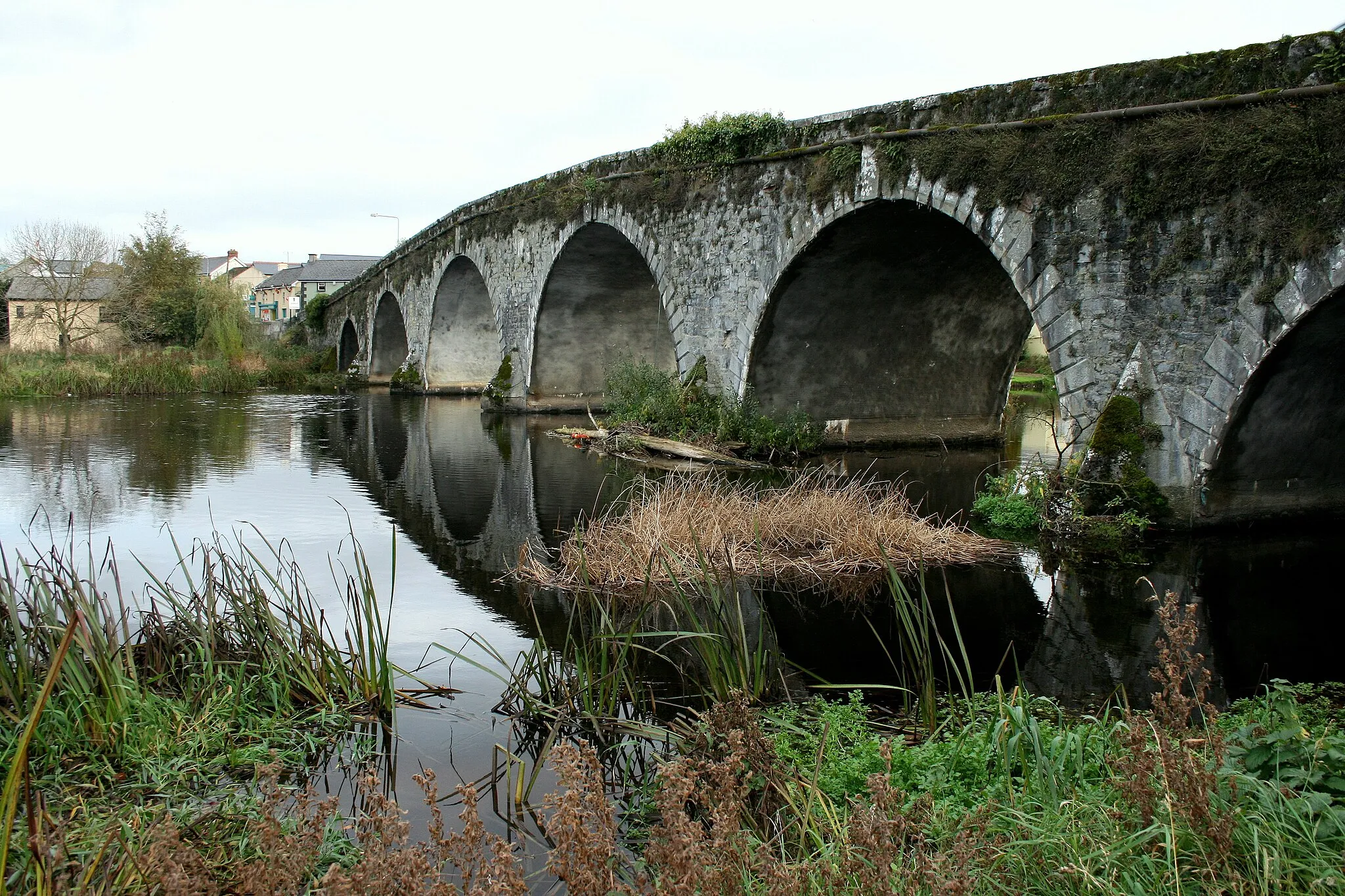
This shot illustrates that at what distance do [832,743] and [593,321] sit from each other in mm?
18476

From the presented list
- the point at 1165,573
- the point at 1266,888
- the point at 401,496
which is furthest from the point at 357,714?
the point at 401,496

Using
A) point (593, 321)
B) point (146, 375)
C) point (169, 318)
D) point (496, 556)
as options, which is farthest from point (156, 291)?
point (496, 556)

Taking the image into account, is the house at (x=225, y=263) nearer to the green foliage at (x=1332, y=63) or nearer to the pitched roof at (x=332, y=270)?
the pitched roof at (x=332, y=270)

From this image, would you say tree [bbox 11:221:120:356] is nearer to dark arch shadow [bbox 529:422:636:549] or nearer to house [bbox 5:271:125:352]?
house [bbox 5:271:125:352]

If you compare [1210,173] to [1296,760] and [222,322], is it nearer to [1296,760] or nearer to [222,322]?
[1296,760]

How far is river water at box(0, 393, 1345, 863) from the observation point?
5492 mm

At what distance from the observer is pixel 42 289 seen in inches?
1874

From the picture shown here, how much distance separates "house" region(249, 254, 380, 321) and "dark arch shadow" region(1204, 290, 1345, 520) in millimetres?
68309

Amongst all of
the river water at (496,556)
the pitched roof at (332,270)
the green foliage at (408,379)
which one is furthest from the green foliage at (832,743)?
the pitched roof at (332,270)

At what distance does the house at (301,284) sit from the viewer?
7469 cm

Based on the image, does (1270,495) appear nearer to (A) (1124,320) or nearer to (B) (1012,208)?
(A) (1124,320)

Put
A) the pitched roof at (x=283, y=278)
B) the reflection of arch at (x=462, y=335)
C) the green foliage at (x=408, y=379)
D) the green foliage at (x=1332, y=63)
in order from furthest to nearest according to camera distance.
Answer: the pitched roof at (x=283, y=278), the green foliage at (x=408, y=379), the reflection of arch at (x=462, y=335), the green foliage at (x=1332, y=63)

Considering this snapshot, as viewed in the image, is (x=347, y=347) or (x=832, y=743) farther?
(x=347, y=347)

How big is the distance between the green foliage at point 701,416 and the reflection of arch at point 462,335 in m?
12.5
